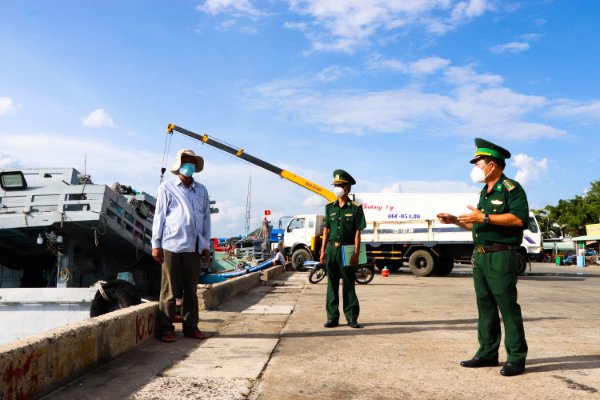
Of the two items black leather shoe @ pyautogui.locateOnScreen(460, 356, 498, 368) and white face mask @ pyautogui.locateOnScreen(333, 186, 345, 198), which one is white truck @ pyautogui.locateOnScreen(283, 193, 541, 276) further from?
black leather shoe @ pyautogui.locateOnScreen(460, 356, 498, 368)

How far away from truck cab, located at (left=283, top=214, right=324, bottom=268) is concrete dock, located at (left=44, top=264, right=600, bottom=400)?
48.9 feet

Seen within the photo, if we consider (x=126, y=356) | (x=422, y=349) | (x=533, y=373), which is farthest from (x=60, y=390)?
(x=533, y=373)

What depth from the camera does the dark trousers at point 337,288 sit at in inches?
226

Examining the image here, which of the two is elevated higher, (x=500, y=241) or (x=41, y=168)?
(x=41, y=168)

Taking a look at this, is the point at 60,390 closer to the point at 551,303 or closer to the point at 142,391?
the point at 142,391

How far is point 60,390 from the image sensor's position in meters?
3.11

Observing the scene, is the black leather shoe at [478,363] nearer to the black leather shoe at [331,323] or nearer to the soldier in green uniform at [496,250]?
the soldier in green uniform at [496,250]

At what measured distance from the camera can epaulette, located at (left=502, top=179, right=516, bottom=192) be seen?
3.70 metres

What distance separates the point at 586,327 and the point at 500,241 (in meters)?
3.42

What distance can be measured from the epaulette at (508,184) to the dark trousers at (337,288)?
94.8 inches

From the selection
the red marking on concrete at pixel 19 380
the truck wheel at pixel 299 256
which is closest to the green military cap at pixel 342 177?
the red marking on concrete at pixel 19 380

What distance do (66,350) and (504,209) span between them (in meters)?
3.26

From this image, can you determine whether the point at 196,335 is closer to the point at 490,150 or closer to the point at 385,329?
the point at 385,329

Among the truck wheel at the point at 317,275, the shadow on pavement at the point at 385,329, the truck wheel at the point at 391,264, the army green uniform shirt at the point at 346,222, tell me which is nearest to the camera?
the shadow on pavement at the point at 385,329
